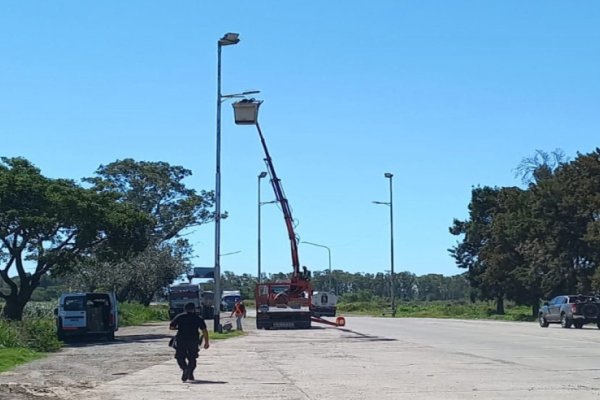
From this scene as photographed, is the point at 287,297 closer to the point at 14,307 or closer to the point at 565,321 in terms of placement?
the point at 14,307

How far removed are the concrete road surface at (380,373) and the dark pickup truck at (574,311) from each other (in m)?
14.8

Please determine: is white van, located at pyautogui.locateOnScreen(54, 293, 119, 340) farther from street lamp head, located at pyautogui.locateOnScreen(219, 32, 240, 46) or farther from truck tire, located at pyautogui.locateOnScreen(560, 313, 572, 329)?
truck tire, located at pyautogui.locateOnScreen(560, 313, 572, 329)

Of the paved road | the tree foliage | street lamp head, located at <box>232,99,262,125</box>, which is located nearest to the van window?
the paved road

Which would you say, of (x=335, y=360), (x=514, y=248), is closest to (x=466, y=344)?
(x=335, y=360)

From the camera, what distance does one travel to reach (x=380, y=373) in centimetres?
1922

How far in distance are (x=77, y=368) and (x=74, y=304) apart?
13623 mm

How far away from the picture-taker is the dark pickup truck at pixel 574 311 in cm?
4450

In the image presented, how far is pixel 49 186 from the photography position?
1483 inches

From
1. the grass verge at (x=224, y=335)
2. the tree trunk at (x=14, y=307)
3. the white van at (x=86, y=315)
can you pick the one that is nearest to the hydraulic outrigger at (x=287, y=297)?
the grass verge at (x=224, y=335)

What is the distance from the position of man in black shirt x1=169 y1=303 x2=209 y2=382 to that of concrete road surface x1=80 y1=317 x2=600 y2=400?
1.26 ft

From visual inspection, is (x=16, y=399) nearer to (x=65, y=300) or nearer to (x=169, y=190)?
(x=65, y=300)

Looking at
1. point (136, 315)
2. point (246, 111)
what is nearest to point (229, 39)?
point (246, 111)

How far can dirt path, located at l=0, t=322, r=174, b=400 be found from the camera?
16266mm

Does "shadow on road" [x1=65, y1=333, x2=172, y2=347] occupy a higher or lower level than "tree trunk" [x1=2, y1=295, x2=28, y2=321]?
lower
